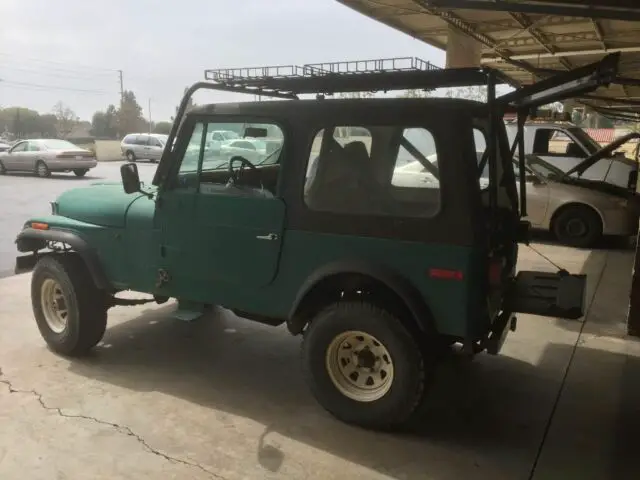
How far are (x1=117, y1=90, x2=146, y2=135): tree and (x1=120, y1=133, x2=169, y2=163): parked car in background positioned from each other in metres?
4.98

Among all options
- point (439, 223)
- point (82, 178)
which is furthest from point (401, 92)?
point (82, 178)

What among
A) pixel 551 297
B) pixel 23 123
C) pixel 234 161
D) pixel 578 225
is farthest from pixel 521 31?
pixel 23 123

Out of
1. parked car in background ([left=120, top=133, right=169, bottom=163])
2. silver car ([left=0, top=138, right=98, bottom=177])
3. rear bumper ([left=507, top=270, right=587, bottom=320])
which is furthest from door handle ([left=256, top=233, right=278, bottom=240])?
A: parked car in background ([left=120, top=133, right=169, bottom=163])

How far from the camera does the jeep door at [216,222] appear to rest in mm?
3691

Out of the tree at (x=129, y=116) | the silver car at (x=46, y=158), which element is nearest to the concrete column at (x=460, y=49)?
the silver car at (x=46, y=158)

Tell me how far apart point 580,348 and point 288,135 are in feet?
11.2

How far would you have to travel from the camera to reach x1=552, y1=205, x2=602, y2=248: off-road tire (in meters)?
9.46

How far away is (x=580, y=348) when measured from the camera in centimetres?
501

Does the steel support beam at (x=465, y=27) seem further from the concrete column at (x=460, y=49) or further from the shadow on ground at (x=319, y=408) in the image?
the shadow on ground at (x=319, y=408)

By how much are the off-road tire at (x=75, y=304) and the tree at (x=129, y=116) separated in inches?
1048

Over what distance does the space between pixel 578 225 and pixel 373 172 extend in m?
7.41

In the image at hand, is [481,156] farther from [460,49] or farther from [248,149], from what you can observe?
[460,49]

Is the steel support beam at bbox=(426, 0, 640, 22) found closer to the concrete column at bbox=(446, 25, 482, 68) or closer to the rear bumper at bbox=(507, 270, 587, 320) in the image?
the rear bumper at bbox=(507, 270, 587, 320)

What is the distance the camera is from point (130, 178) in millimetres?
4066
